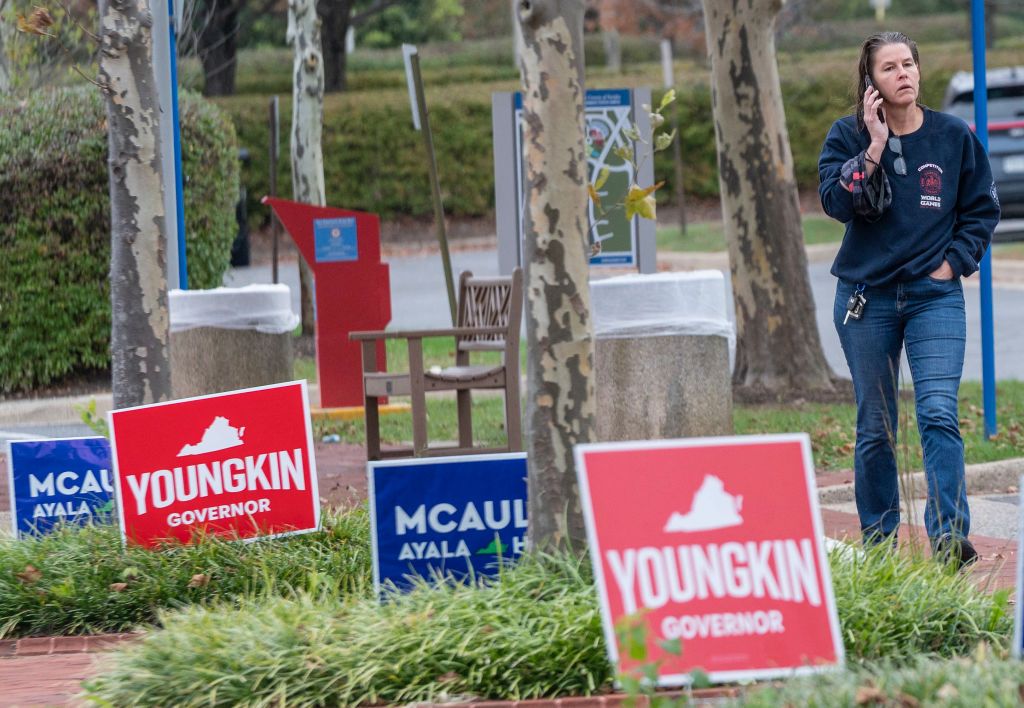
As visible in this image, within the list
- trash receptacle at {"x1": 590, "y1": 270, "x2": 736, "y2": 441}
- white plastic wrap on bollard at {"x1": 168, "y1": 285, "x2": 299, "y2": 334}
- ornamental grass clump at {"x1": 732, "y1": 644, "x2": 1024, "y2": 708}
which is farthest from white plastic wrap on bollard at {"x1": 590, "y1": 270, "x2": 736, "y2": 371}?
ornamental grass clump at {"x1": 732, "y1": 644, "x2": 1024, "y2": 708}

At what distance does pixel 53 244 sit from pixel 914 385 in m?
8.38

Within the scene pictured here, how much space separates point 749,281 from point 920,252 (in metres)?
5.27

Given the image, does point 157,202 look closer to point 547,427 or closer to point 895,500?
point 547,427

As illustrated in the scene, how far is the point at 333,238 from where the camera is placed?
35.0ft

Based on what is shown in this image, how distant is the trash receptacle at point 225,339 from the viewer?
9.50 meters

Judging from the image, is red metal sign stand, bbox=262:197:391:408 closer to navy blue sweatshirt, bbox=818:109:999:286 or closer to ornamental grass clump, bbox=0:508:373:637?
ornamental grass clump, bbox=0:508:373:637

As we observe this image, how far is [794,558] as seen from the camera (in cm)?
386

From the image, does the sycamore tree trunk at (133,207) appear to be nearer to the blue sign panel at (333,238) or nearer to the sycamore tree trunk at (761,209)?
the blue sign panel at (333,238)

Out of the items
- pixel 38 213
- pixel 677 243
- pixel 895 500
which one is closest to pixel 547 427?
pixel 895 500

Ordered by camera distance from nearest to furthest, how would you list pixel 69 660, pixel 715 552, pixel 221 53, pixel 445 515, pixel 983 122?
pixel 715 552
pixel 445 515
pixel 69 660
pixel 983 122
pixel 221 53

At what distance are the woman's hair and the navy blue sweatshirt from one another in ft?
0.63

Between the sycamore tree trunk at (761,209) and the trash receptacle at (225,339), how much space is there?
10.3ft

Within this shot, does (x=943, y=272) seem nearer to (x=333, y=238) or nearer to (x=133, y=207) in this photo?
(x=133, y=207)

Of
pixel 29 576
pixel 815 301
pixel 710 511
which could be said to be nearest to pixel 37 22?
pixel 29 576
